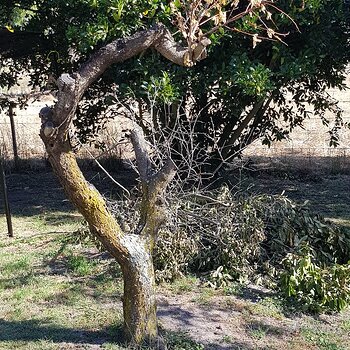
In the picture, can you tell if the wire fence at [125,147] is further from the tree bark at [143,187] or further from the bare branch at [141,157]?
the tree bark at [143,187]

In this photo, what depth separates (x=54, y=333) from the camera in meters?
4.83

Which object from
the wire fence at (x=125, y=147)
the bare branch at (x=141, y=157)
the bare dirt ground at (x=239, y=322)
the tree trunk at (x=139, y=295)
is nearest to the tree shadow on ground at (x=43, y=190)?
the wire fence at (x=125, y=147)

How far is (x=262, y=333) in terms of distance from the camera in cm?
496

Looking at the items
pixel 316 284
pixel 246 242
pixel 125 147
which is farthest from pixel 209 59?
pixel 125 147

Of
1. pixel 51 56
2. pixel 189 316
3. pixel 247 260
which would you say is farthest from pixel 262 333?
pixel 51 56

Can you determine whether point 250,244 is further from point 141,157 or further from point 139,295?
point 139,295

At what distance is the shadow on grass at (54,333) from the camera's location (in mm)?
4707

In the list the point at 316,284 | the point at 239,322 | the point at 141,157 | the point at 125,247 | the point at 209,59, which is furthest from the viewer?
the point at 209,59

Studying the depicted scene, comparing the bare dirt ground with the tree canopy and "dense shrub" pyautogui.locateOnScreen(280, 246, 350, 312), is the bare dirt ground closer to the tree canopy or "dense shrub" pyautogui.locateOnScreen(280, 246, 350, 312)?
"dense shrub" pyautogui.locateOnScreen(280, 246, 350, 312)

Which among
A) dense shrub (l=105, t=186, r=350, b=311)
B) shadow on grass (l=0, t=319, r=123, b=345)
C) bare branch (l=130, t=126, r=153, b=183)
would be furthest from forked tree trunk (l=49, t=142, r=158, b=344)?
dense shrub (l=105, t=186, r=350, b=311)

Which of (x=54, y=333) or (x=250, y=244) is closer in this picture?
(x=54, y=333)

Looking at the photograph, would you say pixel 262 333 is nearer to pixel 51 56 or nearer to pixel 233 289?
pixel 233 289

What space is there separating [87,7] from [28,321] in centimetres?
391

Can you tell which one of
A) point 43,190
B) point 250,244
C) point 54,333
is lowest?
point 54,333
